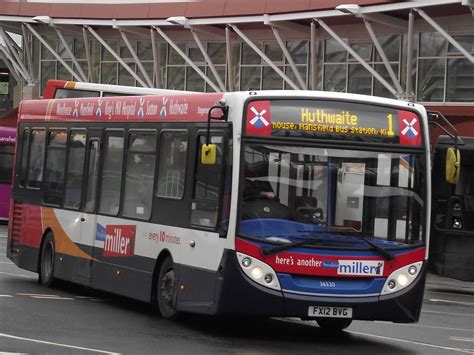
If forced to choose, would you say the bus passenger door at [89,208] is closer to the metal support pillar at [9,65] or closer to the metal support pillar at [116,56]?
the metal support pillar at [116,56]

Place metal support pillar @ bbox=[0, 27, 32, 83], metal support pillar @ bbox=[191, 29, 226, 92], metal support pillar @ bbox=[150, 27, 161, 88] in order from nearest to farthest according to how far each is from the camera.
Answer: metal support pillar @ bbox=[191, 29, 226, 92], metal support pillar @ bbox=[150, 27, 161, 88], metal support pillar @ bbox=[0, 27, 32, 83]

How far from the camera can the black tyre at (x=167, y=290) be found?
14.4m

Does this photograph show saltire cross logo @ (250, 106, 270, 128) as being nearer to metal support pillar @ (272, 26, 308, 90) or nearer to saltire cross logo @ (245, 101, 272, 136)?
saltire cross logo @ (245, 101, 272, 136)

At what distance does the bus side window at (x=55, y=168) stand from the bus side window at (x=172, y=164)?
363 cm

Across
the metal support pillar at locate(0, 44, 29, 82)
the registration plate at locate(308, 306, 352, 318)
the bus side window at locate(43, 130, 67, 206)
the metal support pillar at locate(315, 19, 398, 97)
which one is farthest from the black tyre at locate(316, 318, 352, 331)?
the metal support pillar at locate(0, 44, 29, 82)

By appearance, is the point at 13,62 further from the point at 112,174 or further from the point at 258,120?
the point at 258,120

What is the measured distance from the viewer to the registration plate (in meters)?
13.2

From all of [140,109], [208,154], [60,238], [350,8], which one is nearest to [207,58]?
[350,8]

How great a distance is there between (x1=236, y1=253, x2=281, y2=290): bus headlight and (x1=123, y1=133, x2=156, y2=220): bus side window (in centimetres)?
244

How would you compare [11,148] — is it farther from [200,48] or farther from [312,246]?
[312,246]

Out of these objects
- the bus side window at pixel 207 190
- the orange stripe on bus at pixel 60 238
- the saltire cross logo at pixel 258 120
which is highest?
the saltire cross logo at pixel 258 120

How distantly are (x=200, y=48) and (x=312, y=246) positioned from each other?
1217 inches

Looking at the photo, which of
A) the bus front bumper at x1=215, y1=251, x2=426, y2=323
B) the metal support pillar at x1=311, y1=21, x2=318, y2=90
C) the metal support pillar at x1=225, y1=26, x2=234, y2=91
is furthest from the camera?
the metal support pillar at x1=225, y1=26, x2=234, y2=91

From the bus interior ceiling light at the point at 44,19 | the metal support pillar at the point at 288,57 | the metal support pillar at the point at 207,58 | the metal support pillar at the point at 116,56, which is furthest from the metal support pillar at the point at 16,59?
the metal support pillar at the point at 288,57
